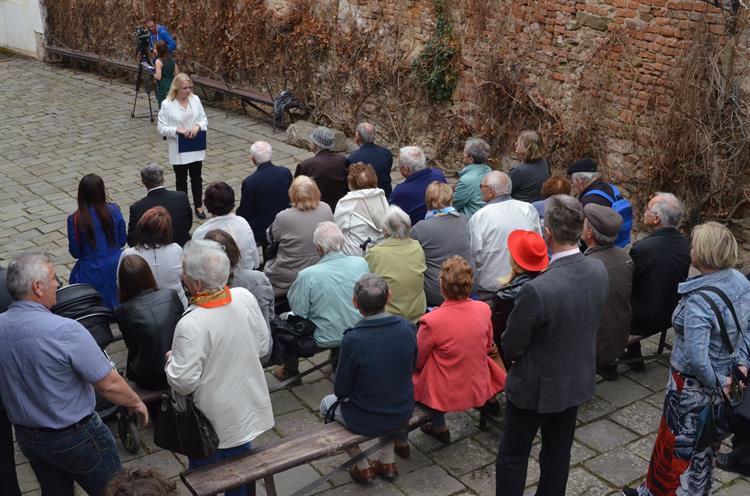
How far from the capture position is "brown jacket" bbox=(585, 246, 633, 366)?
217 inches

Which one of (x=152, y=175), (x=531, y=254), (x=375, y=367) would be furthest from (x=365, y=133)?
(x=375, y=367)

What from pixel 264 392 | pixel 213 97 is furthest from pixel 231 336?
pixel 213 97

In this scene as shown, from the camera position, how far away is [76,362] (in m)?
3.89

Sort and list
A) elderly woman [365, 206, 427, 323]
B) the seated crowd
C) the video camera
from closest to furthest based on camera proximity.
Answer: the seated crowd → elderly woman [365, 206, 427, 323] → the video camera

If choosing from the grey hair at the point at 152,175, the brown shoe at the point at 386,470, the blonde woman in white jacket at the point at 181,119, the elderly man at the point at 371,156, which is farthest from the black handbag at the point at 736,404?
the blonde woman in white jacket at the point at 181,119

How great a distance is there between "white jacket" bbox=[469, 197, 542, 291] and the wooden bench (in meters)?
1.68

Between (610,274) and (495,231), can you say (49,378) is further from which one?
(610,274)

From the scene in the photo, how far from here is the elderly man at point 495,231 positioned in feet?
20.0

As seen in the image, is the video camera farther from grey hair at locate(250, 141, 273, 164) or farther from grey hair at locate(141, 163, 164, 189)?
grey hair at locate(141, 163, 164, 189)

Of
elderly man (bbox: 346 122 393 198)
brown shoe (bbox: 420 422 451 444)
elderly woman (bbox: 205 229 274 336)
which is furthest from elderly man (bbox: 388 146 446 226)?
brown shoe (bbox: 420 422 451 444)

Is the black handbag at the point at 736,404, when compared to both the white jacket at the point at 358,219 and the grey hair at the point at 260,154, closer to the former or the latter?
the white jacket at the point at 358,219

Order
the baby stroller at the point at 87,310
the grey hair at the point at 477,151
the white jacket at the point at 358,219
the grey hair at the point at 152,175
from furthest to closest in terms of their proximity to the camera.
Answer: the grey hair at the point at 477,151
the grey hair at the point at 152,175
the white jacket at the point at 358,219
the baby stroller at the point at 87,310

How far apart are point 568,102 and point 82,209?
555cm

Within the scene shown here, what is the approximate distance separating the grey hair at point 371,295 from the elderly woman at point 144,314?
1200 mm
